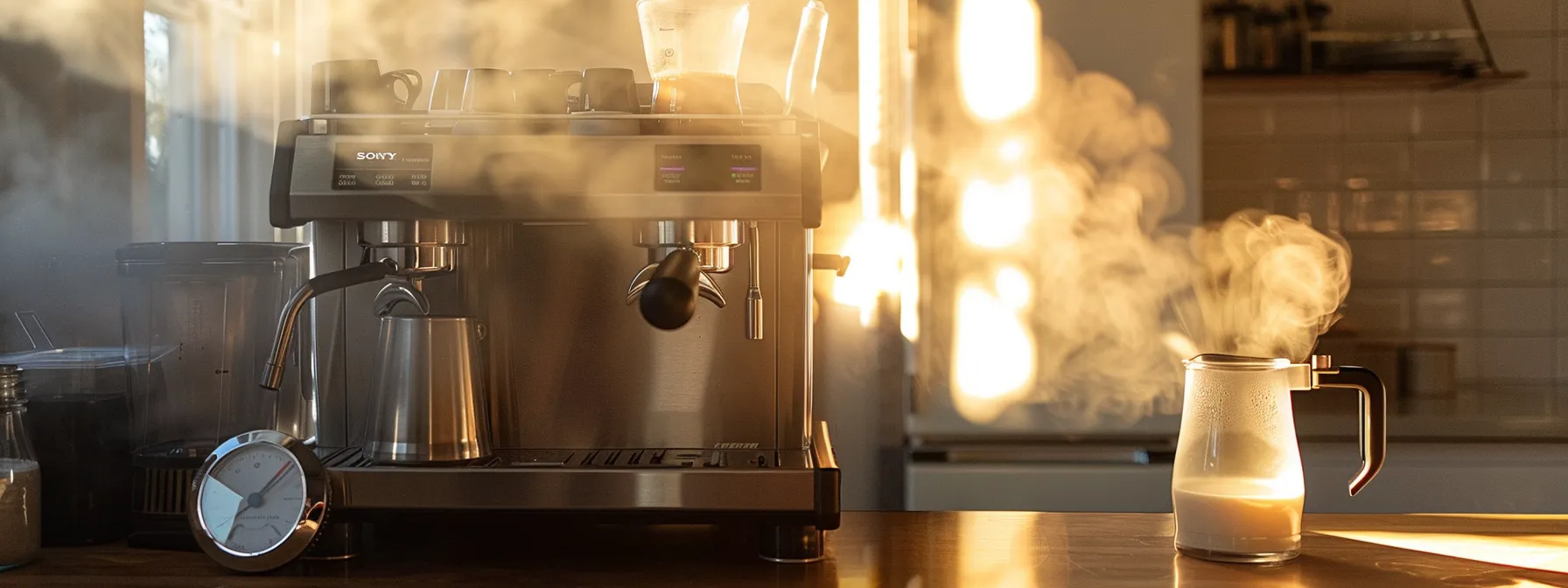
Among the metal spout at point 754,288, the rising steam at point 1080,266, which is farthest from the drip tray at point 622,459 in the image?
the rising steam at point 1080,266

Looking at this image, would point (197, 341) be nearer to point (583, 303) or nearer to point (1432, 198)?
point (583, 303)

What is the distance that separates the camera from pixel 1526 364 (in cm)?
240

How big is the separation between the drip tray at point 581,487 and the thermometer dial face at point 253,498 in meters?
0.03

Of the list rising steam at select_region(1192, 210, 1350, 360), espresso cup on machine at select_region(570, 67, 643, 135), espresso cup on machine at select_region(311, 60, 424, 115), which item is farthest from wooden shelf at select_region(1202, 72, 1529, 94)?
espresso cup on machine at select_region(311, 60, 424, 115)

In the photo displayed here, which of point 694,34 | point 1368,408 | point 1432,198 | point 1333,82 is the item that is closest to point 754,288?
point 694,34

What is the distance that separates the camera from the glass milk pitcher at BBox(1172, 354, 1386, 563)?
92 centimetres

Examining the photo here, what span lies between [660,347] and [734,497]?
21cm

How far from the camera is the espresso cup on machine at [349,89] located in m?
1.02

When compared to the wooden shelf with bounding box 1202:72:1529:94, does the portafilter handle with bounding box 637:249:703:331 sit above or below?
below

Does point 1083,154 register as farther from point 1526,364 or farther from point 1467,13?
point 1526,364

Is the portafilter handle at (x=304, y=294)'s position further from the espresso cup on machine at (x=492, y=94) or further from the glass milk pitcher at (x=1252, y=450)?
the glass milk pitcher at (x=1252, y=450)

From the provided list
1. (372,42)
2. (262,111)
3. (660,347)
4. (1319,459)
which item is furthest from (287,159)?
(1319,459)

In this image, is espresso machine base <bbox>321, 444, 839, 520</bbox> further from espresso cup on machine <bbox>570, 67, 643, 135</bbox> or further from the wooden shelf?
the wooden shelf

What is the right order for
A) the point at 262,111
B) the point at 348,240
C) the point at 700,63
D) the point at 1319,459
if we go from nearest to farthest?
the point at 348,240 → the point at 700,63 → the point at 262,111 → the point at 1319,459
